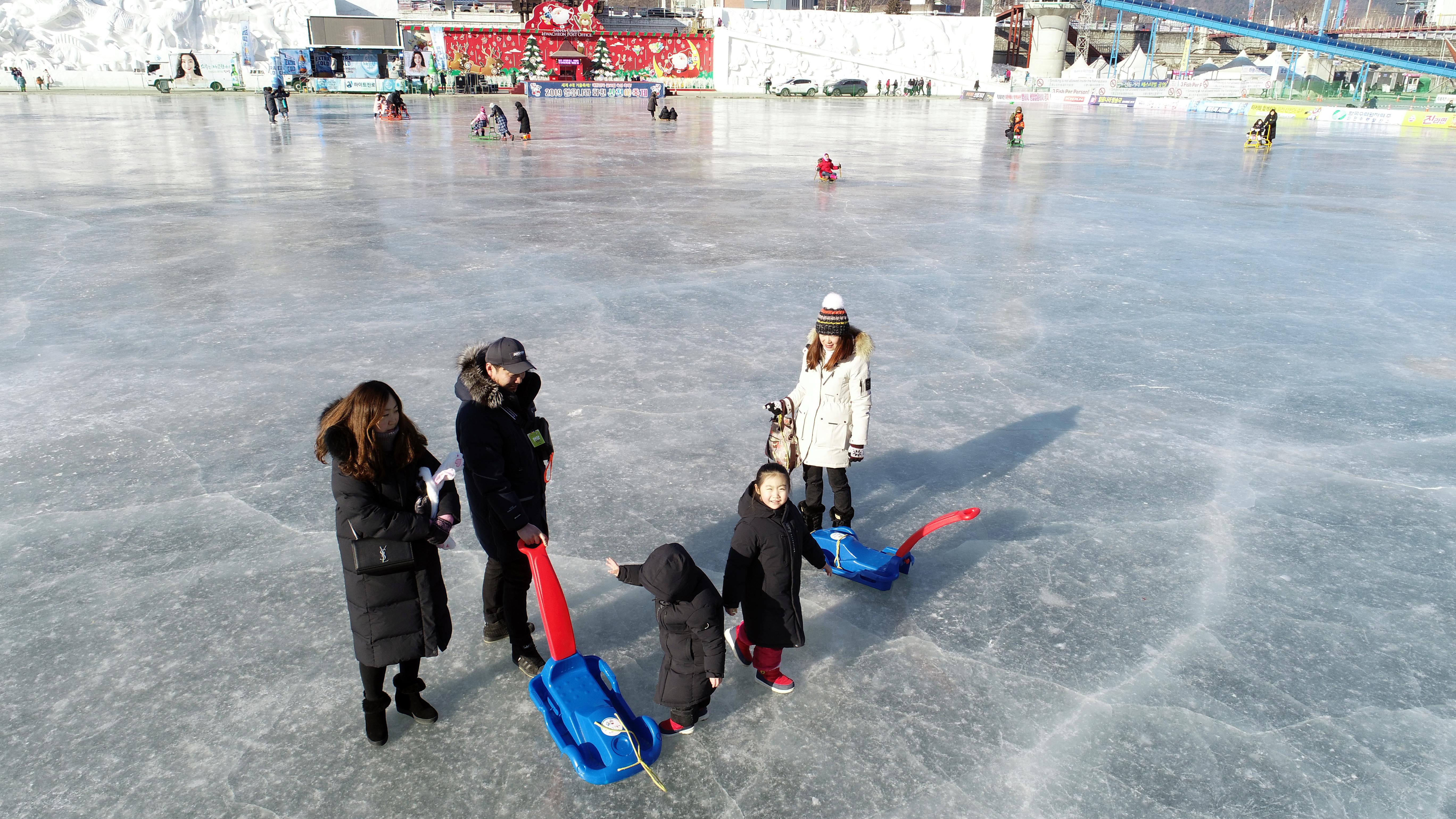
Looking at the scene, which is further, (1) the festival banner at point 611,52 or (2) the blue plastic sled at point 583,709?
(1) the festival banner at point 611,52

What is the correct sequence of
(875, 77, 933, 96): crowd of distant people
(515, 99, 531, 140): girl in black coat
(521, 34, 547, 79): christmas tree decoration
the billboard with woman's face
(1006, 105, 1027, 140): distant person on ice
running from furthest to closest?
1. (875, 77, 933, 96): crowd of distant people
2. (521, 34, 547, 79): christmas tree decoration
3. the billboard with woman's face
4. (515, 99, 531, 140): girl in black coat
5. (1006, 105, 1027, 140): distant person on ice

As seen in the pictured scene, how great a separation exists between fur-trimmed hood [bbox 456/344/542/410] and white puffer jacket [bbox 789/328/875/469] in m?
1.57

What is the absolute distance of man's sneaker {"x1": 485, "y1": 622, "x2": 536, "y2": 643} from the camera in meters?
3.74

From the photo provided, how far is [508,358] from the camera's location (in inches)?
124

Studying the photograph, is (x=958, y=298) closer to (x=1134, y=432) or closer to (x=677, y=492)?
(x=1134, y=432)

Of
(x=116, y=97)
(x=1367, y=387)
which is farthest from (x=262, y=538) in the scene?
(x=116, y=97)

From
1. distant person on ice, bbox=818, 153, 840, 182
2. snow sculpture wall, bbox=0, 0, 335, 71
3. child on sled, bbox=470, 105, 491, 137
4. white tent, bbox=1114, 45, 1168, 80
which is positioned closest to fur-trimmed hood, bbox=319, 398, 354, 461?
distant person on ice, bbox=818, 153, 840, 182

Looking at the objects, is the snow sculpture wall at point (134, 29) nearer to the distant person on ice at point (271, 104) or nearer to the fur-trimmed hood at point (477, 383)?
the distant person on ice at point (271, 104)

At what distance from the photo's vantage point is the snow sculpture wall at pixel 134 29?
55.9 meters

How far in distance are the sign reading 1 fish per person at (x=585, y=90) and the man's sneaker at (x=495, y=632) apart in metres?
50.9

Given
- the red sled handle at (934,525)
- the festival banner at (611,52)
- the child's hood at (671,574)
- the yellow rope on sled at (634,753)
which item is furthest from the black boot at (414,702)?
the festival banner at (611,52)

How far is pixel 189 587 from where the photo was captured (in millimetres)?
4059

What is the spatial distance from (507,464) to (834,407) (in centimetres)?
180

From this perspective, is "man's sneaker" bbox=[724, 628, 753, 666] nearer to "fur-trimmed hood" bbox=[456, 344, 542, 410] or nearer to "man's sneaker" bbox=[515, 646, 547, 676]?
"man's sneaker" bbox=[515, 646, 547, 676]
